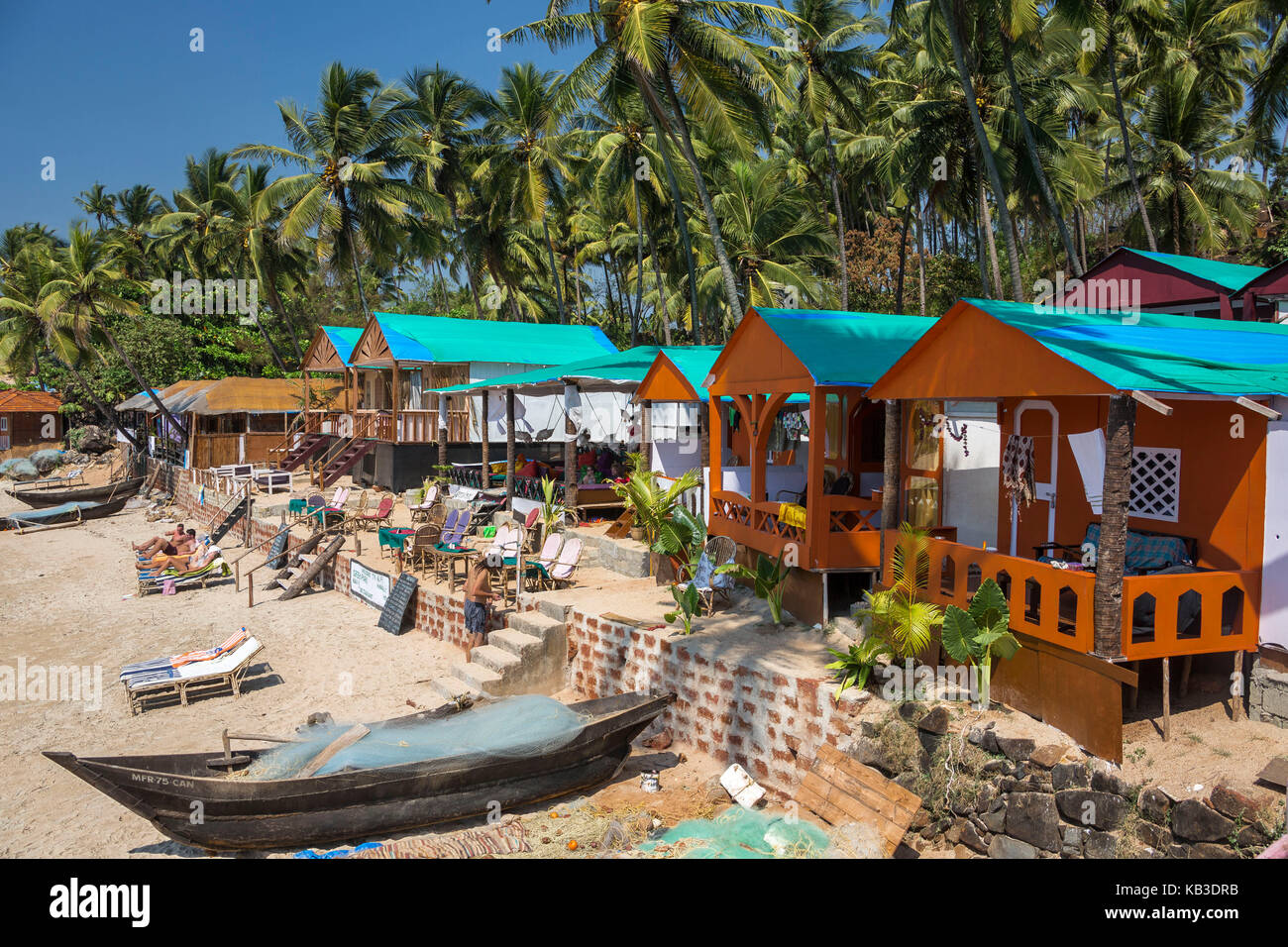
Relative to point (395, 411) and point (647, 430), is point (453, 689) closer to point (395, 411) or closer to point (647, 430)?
point (647, 430)

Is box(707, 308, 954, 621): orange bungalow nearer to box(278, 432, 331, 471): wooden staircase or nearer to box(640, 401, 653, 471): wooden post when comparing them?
box(640, 401, 653, 471): wooden post

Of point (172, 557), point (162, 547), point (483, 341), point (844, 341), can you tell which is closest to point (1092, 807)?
point (844, 341)

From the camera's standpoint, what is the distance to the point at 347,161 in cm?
2958

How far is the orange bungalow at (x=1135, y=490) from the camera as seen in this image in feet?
23.4

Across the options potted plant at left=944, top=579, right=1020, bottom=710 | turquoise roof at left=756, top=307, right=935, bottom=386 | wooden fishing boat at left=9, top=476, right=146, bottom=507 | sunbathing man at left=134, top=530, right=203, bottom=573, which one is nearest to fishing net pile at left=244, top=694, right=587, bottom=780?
potted plant at left=944, top=579, right=1020, bottom=710

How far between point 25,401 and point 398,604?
42111 millimetres

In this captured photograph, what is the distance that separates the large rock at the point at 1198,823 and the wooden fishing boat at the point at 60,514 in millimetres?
34629

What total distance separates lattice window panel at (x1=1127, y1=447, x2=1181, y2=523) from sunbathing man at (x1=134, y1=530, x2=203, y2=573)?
20137mm

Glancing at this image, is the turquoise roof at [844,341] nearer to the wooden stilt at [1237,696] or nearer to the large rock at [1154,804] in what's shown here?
the wooden stilt at [1237,696]

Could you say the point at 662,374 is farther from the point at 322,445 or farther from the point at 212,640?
the point at 322,445

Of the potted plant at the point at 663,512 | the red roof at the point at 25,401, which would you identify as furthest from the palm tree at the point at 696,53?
the red roof at the point at 25,401

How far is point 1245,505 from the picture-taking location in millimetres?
7598

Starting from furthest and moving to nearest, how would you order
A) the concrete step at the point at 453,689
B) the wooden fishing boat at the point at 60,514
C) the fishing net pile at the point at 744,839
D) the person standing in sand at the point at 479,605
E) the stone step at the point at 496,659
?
the wooden fishing boat at the point at 60,514, the person standing in sand at the point at 479,605, the stone step at the point at 496,659, the concrete step at the point at 453,689, the fishing net pile at the point at 744,839
